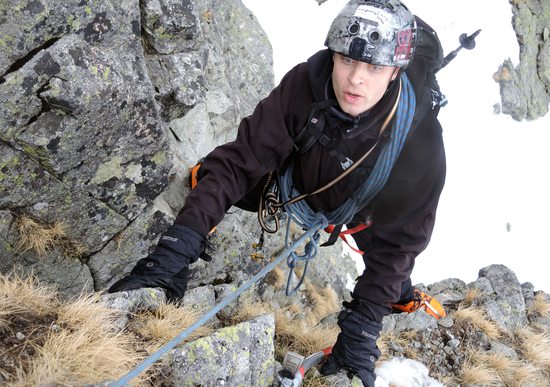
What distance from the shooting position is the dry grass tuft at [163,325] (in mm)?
3033

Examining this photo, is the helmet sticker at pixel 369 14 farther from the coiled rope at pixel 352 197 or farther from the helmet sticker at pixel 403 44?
the coiled rope at pixel 352 197

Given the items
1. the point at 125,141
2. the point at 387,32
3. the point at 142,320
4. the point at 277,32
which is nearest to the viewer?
the point at 142,320

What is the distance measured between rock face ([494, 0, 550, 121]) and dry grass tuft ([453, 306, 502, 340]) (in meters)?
17.1

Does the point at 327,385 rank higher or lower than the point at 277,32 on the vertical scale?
lower

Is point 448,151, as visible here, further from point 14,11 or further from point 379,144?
point 14,11

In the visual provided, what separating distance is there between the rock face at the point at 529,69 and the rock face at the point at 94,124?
18838mm

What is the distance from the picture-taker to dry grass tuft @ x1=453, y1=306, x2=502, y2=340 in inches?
248

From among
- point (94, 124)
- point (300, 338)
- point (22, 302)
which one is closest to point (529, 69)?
point (300, 338)

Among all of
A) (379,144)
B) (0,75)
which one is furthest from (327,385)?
(0,75)

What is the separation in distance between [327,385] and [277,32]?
1722 cm

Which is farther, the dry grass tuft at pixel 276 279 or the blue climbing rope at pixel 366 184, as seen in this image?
the dry grass tuft at pixel 276 279

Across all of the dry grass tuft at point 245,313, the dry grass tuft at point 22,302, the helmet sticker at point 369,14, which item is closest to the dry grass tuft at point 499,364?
the dry grass tuft at point 245,313

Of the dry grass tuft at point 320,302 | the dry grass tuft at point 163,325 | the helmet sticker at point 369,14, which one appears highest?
the helmet sticker at point 369,14

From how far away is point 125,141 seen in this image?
507 cm
